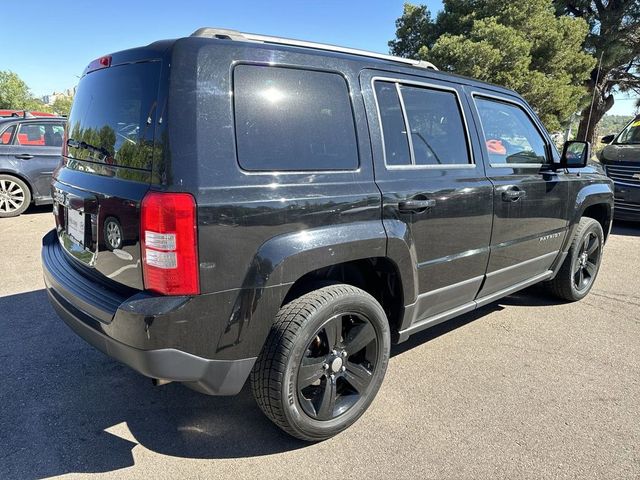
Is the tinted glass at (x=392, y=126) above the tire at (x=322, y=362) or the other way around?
above

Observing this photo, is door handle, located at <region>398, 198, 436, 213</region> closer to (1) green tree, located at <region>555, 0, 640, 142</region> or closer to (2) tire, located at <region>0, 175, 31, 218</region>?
(2) tire, located at <region>0, 175, 31, 218</region>

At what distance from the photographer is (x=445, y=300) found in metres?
3.03

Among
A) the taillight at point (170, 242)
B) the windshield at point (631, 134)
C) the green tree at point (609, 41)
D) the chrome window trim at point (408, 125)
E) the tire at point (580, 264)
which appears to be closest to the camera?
the taillight at point (170, 242)

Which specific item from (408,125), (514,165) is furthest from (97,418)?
(514,165)

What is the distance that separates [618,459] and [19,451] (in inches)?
118

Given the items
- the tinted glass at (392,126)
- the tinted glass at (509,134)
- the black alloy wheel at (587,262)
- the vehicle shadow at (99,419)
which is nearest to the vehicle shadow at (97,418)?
the vehicle shadow at (99,419)

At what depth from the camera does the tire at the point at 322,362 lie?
2.15 m

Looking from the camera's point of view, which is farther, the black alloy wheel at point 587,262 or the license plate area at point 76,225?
the black alloy wheel at point 587,262

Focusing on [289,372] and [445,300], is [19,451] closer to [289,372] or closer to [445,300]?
[289,372]

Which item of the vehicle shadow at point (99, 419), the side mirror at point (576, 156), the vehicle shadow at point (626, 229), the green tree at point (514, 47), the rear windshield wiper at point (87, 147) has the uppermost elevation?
the green tree at point (514, 47)

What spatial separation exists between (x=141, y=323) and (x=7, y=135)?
771 cm

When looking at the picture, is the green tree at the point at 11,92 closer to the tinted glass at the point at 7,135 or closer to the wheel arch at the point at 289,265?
the tinted glass at the point at 7,135

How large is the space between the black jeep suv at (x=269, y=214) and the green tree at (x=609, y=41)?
16.0 m

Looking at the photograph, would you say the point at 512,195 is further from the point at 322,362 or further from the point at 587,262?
the point at 587,262
